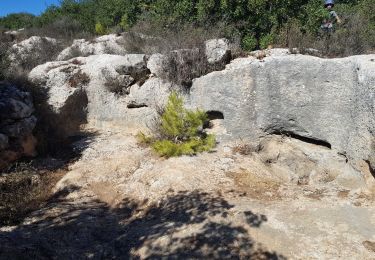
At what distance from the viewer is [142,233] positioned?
18.0ft

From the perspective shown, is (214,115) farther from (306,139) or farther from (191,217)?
(191,217)

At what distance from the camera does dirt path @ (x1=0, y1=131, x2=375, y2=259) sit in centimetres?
498

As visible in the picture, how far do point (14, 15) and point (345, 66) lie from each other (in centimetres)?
2390

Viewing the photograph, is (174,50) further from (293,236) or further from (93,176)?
(293,236)

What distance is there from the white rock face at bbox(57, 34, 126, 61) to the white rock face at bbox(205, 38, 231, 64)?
4.09m

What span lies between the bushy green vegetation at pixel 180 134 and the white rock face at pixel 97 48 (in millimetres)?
5066

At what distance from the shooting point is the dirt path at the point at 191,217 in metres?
4.98

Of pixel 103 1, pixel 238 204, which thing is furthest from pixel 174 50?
pixel 103 1

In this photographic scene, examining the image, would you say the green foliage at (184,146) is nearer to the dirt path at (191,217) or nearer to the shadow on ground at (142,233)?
the dirt path at (191,217)

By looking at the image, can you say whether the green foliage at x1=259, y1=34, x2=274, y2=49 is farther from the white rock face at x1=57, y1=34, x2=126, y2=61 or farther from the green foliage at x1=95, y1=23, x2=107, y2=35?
the green foliage at x1=95, y1=23, x2=107, y2=35

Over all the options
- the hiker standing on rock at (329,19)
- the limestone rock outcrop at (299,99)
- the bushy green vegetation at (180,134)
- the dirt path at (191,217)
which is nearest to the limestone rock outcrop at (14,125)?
the dirt path at (191,217)

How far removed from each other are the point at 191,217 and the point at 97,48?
907 cm

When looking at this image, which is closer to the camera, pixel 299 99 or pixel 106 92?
pixel 299 99

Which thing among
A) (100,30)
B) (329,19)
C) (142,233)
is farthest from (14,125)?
(100,30)
